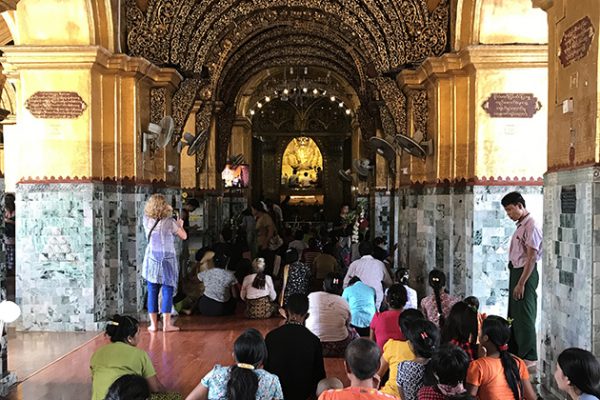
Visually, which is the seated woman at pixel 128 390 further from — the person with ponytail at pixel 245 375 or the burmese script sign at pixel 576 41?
the burmese script sign at pixel 576 41

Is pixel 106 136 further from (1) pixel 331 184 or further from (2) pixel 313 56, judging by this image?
(1) pixel 331 184

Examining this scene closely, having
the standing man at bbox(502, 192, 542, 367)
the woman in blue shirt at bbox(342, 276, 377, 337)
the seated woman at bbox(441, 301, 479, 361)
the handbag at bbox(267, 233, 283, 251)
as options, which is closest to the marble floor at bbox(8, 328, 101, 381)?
the woman in blue shirt at bbox(342, 276, 377, 337)

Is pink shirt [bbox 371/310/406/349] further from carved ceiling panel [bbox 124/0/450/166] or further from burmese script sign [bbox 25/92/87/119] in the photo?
carved ceiling panel [bbox 124/0/450/166]

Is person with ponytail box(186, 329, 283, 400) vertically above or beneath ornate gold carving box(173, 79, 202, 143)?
beneath

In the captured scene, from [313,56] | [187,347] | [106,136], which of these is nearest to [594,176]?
[187,347]

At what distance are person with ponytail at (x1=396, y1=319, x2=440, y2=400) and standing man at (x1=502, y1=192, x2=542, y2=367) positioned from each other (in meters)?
2.20

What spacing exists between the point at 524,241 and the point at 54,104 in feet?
19.3

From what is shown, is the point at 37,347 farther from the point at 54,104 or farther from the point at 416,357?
the point at 416,357

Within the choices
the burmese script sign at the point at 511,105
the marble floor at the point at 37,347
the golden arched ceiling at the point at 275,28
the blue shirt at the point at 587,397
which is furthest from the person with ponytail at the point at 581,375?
the golden arched ceiling at the point at 275,28

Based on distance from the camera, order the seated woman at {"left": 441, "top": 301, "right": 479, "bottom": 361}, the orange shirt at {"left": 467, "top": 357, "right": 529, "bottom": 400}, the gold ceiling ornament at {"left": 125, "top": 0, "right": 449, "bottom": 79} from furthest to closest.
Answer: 1. the gold ceiling ornament at {"left": 125, "top": 0, "right": 449, "bottom": 79}
2. the seated woman at {"left": 441, "top": 301, "right": 479, "bottom": 361}
3. the orange shirt at {"left": 467, "top": 357, "right": 529, "bottom": 400}

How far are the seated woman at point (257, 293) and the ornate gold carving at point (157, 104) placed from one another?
2675 millimetres

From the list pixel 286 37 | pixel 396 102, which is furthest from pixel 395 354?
pixel 286 37

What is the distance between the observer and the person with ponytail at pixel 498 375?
363 centimetres

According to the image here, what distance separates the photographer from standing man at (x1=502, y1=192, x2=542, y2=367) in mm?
5496
